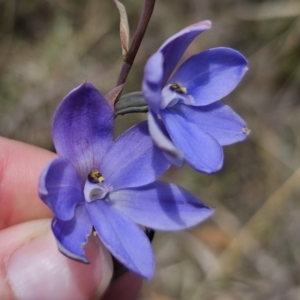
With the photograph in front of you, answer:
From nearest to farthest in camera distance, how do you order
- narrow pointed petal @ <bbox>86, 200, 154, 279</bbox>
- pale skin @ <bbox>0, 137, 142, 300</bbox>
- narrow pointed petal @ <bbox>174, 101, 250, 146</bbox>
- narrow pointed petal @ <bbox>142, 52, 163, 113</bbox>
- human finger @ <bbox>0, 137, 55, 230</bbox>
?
narrow pointed petal @ <bbox>142, 52, 163, 113</bbox>, narrow pointed petal @ <bbox>86, 200, 154, 279</bbox>, narrow pointed petal @ <bbox>174, 101, 250, 146</bbox>, pale skin @ <bbox>0, 137, 142, 300</bbox>, human finger @ <bbox>0, 137, 55, 230</bbox>

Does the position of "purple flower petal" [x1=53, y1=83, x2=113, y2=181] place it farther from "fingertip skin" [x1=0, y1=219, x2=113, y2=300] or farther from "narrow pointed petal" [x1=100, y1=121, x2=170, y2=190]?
"fingertip skin" [x1=0, y1=219, x2=113, y2=300]

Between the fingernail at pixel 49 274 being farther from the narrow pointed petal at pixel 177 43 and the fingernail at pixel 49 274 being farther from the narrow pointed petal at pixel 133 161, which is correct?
the narrow pointed petal at pixel 177 43

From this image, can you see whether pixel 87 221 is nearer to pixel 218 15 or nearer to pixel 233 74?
pixel 233 74

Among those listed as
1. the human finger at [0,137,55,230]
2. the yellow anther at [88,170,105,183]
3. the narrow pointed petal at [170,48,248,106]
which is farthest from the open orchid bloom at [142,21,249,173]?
the human finger at [0,137,55,230]

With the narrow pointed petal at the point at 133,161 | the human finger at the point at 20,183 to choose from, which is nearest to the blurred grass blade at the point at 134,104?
the narrow pointed petal at the point at 133,161

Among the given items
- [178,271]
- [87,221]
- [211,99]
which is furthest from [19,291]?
[178,271]
